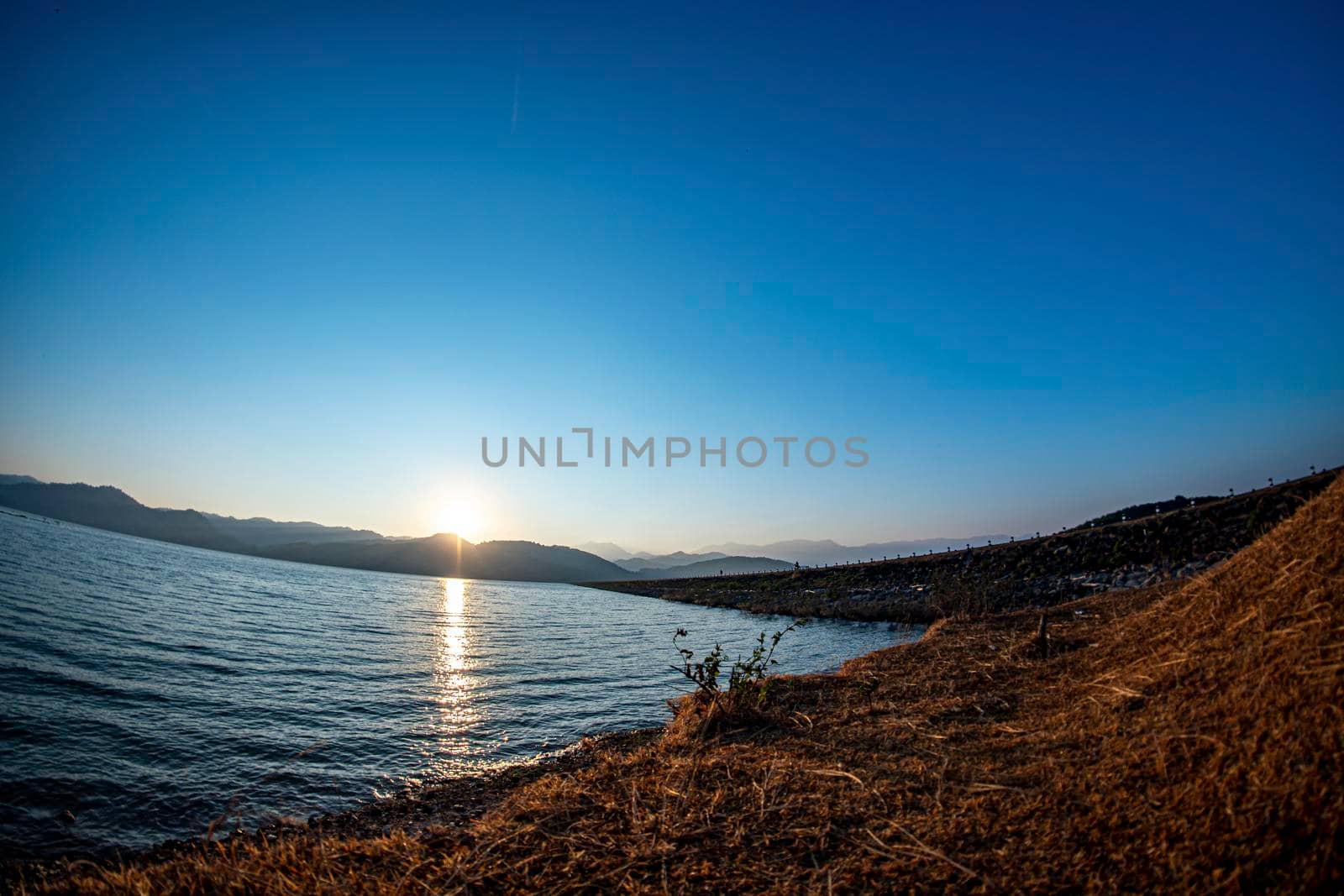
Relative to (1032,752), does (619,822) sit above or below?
below

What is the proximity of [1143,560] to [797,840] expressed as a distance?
31.7 meters

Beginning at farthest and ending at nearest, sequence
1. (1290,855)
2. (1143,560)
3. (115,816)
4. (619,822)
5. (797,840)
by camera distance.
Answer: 1. (1143,560)
2. (115,816)
3. (619,822)
4. (797,840)
5. (1290,855)

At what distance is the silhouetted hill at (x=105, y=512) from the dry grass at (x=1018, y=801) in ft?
694

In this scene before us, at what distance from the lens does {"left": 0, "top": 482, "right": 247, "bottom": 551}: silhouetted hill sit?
170663 mm

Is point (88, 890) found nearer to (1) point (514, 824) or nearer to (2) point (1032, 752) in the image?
(1) point (514, 824)

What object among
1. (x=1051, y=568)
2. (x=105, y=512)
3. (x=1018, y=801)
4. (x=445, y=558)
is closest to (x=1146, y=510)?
(x=1051, y=568)

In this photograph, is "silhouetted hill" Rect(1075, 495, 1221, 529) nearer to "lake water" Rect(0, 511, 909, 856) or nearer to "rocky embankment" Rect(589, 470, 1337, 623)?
"rocky embankment" Rect(589, 470, 1337, 623)

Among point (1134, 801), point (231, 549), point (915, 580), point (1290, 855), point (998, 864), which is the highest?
point (1290, 855)

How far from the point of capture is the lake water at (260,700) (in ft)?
23.4

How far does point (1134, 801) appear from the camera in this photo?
2646mm

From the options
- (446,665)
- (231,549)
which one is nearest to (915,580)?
(446,665)

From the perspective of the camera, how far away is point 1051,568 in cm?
3070

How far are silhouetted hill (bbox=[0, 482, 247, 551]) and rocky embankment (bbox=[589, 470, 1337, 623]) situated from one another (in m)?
198

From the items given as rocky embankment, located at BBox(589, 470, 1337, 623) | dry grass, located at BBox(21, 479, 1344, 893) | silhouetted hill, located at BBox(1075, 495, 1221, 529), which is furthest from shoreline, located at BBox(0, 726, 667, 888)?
silhouetted hill, located at BBox(1075, 495, 1221, 529)
